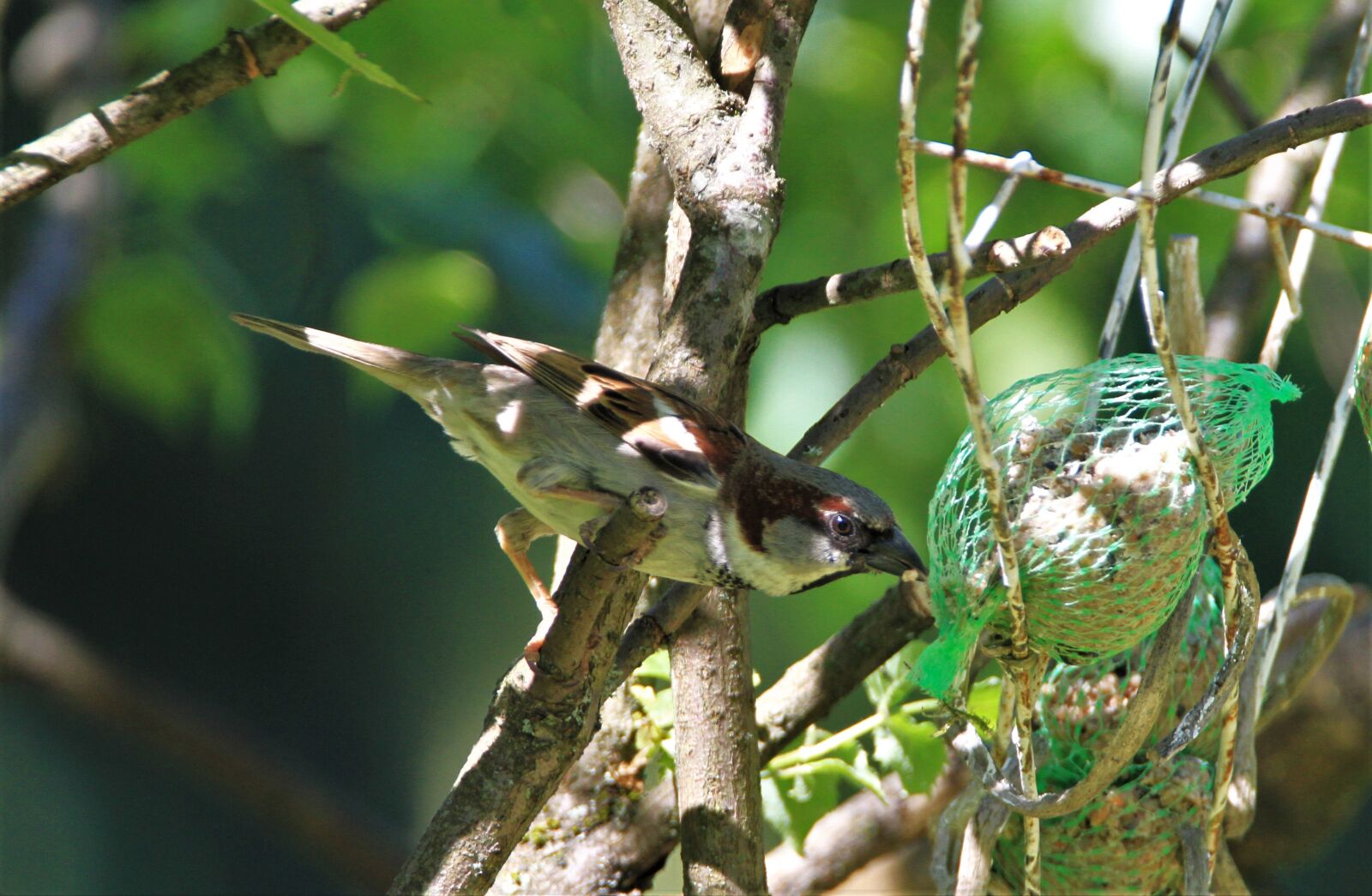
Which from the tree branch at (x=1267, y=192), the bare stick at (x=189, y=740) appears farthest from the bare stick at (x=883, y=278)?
the bare stick at (x=189, y=740)

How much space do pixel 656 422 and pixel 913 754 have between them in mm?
1071

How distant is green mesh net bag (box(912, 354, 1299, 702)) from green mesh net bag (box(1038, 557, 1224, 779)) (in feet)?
1.66

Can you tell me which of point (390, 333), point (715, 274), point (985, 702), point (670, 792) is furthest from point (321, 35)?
point (390, 333)

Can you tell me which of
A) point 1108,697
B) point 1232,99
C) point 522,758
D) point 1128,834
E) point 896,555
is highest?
point 1232,99

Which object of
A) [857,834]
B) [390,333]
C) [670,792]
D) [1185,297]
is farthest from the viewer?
[390,333]

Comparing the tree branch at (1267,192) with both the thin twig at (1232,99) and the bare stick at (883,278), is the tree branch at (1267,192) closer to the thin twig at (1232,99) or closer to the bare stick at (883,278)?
the thin twig at (1232,99)

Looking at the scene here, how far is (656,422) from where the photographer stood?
259cm

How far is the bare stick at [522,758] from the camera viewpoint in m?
2.30

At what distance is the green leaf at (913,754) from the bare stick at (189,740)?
3.06m

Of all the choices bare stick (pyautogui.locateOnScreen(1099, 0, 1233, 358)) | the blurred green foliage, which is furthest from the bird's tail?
bare stick (pyautogui.locateOnScreen(1099, 0, 1233, 358))

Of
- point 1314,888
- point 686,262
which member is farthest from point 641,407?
point 1314,888

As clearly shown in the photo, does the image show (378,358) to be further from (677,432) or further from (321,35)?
(321,35)

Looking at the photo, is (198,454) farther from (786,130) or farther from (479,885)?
(479,885)

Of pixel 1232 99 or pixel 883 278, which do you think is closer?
pixel 883 278
